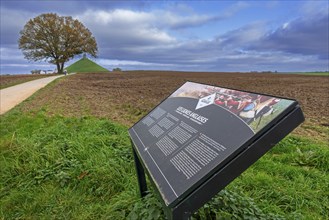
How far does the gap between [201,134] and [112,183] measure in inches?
81.4

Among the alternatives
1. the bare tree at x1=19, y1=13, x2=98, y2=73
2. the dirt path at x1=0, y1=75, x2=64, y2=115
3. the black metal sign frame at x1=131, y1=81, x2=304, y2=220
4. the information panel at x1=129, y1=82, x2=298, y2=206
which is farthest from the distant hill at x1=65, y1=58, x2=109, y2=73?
the black metal sign frame at x1=131, y1=81, x2=304, y2=220

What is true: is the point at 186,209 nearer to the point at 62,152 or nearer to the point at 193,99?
the point at 193,99

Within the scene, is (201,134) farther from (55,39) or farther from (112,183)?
(55,39)

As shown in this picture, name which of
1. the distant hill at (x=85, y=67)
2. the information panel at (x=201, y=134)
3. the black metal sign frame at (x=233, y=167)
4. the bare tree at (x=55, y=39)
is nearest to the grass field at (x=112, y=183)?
the information panel at (x=201, y=134)

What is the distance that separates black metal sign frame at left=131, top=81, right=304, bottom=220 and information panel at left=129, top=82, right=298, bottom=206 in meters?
0.02

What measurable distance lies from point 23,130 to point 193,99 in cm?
508

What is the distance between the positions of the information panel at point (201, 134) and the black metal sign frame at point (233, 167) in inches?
0.8

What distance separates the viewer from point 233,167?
176 cm

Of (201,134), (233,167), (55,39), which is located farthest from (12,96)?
(55,39)

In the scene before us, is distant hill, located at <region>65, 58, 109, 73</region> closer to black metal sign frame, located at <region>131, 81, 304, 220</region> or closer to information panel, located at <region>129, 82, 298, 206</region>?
information panel, located at <region>129, 82, 298, 206</region>

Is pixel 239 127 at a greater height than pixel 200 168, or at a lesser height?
greater

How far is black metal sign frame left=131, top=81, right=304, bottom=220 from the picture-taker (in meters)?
1.74

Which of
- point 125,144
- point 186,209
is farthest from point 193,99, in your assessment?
point 125,144

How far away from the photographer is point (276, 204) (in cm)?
343
